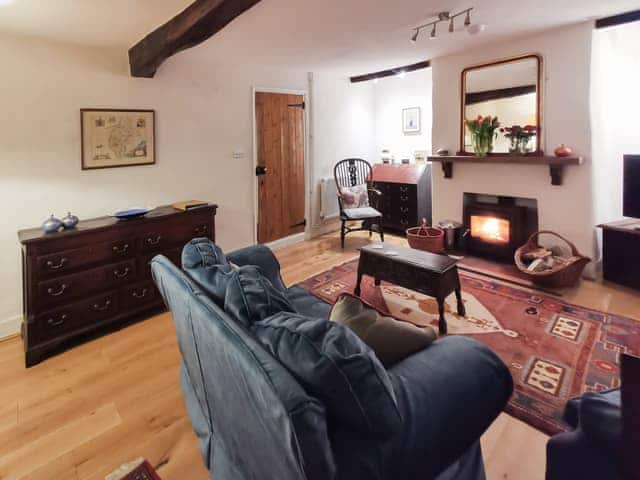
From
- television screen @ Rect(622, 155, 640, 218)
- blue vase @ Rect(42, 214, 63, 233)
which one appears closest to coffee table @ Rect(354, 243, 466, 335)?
television screen @ Rect(622, 155, 640, 218)

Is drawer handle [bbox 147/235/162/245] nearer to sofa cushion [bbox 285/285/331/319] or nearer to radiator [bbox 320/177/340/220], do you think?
sofa cushion [bbox 285/285/331/319]

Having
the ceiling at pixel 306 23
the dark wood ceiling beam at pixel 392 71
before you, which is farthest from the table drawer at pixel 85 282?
the dark wood ceiling beam at pixel 392 71

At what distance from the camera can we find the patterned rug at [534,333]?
6.64 feet

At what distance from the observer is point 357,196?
5027 millimetres

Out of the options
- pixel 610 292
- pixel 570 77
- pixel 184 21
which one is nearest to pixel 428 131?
pixel 570 77

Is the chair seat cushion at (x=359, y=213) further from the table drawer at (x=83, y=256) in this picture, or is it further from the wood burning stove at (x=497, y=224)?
the table drawer at (x=83, y=256)

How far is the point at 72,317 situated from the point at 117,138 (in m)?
1.55

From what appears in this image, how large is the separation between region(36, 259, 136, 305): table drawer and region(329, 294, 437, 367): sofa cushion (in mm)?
2124

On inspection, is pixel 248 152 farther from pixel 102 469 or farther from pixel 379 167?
pixel 102 469

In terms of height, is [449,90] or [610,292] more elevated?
[449,90]

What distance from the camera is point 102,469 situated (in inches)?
65.7

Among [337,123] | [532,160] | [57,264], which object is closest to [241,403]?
[57,264]

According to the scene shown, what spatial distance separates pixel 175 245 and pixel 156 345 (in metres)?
0.89

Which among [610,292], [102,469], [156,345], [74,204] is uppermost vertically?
[74,204]
